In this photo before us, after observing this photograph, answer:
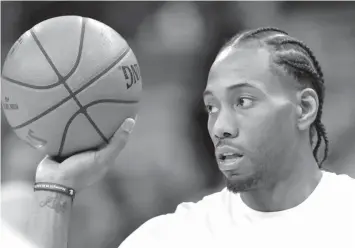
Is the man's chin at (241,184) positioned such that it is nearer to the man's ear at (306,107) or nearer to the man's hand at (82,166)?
the man's ear at (306,107)

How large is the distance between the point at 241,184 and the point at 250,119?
265 millimetres

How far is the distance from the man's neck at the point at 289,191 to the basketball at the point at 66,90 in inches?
28.0

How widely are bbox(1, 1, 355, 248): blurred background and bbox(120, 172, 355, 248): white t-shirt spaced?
2663 mm

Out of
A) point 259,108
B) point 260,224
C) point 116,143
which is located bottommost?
point 260,224

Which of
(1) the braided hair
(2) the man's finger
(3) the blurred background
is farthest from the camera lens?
(3) the blurred background

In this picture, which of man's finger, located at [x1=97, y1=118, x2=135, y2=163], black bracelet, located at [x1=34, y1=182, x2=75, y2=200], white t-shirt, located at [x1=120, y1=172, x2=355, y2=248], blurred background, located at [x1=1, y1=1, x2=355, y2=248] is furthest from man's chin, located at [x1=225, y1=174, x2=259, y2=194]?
blurred background, located at [x1=1, y1=1, x2=355, y2=248]

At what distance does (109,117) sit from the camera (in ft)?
9.87

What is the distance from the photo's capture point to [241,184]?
109 inches

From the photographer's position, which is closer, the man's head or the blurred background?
the man's head

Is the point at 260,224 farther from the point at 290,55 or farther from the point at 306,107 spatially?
the point at 290,55

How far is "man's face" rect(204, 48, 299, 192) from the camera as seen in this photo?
2.74 m

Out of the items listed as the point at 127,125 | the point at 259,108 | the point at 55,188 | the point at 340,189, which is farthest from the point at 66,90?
the point at 340,189

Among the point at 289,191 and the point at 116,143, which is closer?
the point at 289,191

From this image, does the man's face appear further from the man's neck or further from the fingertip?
the fingertip
